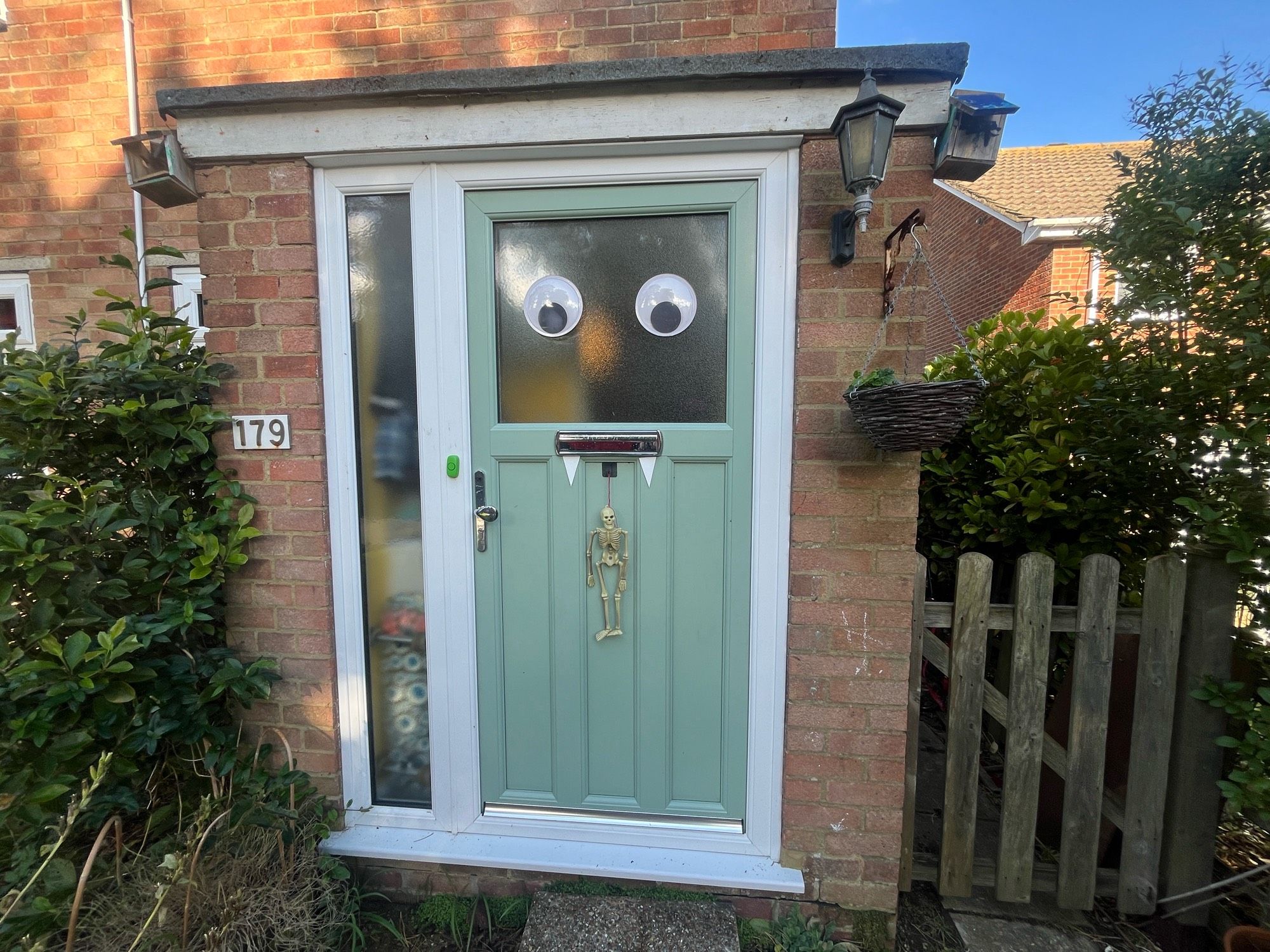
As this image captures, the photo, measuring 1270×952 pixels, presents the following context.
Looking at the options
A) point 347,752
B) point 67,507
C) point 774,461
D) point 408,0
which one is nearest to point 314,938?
point 347,752

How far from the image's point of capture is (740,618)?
1.98 m

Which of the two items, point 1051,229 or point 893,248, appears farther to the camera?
point 1051,229

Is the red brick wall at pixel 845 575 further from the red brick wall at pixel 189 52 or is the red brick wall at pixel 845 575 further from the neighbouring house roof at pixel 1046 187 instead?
the neighbouring house roof at pixel 1046 187

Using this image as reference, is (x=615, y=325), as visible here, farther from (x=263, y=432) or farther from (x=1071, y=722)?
(x=1071, y=722)

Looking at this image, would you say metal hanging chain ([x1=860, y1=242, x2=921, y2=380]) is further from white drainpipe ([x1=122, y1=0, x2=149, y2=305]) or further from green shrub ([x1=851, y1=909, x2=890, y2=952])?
white drainpipe ([x1=122, y1=0, x2=149, y2=305])

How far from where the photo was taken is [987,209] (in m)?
9.51

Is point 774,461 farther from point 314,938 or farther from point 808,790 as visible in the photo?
point 314,938

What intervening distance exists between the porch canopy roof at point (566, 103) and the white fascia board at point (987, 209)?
7264mm

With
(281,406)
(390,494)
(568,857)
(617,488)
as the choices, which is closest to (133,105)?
(281,406)

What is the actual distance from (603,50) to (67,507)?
2.48 metres

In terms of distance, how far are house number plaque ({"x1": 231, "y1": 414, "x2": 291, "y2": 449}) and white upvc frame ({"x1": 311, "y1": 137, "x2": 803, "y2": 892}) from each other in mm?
157

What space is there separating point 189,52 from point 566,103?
238 cm

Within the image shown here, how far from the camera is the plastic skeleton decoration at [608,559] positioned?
1993 millimetres

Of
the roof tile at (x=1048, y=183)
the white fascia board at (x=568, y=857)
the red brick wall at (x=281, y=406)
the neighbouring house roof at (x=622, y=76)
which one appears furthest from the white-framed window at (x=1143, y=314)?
the roof tile at (x=1048, y=183)
